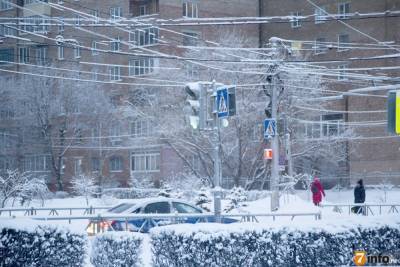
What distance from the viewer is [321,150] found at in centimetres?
4178

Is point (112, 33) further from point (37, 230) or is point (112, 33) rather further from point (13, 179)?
point (37, 230)

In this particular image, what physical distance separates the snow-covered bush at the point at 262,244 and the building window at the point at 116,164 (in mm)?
42048

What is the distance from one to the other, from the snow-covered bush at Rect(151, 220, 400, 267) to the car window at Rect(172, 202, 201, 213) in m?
8.18

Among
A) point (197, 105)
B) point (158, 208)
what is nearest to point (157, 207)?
point (158, 208)

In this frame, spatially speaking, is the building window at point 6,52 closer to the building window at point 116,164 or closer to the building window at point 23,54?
the building window at point 23,54

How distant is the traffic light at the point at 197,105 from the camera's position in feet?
46.2

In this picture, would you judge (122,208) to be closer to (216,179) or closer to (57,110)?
(216,179)

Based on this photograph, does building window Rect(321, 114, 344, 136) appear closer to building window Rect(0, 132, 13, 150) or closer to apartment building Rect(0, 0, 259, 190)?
apartment building Rect(0, 0, 259, 190)

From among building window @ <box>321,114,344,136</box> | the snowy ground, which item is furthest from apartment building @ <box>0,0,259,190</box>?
building window @ <box>321,114,344,136</box>

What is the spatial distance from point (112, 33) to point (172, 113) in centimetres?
1413

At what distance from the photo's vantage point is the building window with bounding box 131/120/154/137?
42.2 meters

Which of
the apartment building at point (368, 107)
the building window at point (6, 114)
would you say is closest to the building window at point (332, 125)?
the apartment building at point (368, 107)

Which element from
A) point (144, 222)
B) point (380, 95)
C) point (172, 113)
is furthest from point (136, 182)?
point (144, 222)

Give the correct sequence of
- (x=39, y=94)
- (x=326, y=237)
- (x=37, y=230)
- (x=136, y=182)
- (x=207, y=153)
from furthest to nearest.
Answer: (x=39, y=94)
(x=136, y=182)
(x=207, y=153)
(x=326, y=237)
(x=37, y=230)
